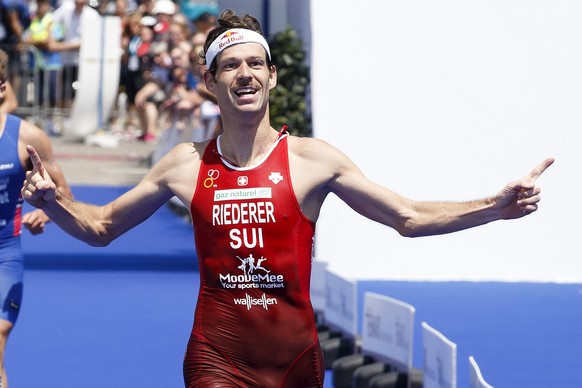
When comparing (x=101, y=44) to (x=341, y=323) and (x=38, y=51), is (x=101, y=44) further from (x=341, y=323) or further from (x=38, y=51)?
(x=341, y=323)

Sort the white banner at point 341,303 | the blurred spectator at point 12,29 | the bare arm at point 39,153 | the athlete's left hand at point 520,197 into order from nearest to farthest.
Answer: the athlete's left hand at point 520,197, the bare arm at point 39,153, the white banner at point 341,303, the blurred spectator at point 12,29

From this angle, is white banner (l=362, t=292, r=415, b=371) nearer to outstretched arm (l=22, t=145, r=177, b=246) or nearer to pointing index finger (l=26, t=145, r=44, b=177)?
outstretched arm (l=22, t=145, r=177, b=246)

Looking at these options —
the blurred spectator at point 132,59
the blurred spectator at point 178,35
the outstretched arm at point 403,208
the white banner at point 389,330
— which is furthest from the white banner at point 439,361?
the blurred spectator at point 132,59

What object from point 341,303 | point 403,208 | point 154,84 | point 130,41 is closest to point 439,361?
point 403,208

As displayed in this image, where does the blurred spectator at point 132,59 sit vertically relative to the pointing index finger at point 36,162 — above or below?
above

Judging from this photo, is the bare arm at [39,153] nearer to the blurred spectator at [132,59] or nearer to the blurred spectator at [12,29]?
the blurred spectator at [12,29]

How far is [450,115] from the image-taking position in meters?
13.3

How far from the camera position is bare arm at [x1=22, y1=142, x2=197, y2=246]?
217 inches

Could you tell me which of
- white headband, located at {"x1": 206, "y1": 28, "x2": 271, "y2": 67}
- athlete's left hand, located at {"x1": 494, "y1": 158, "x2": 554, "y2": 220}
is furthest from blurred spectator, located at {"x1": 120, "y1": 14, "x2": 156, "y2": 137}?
athlete's left hand, located at {"x1": 494, "y1": 158, "x2": 554, "y2": 220}

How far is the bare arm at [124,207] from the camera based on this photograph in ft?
18.1

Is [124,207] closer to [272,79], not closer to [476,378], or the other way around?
[272,79]

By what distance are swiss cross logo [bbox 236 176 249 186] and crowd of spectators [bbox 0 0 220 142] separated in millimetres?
14834

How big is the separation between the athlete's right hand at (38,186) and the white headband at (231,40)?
0.77m

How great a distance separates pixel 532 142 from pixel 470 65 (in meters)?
0.93
